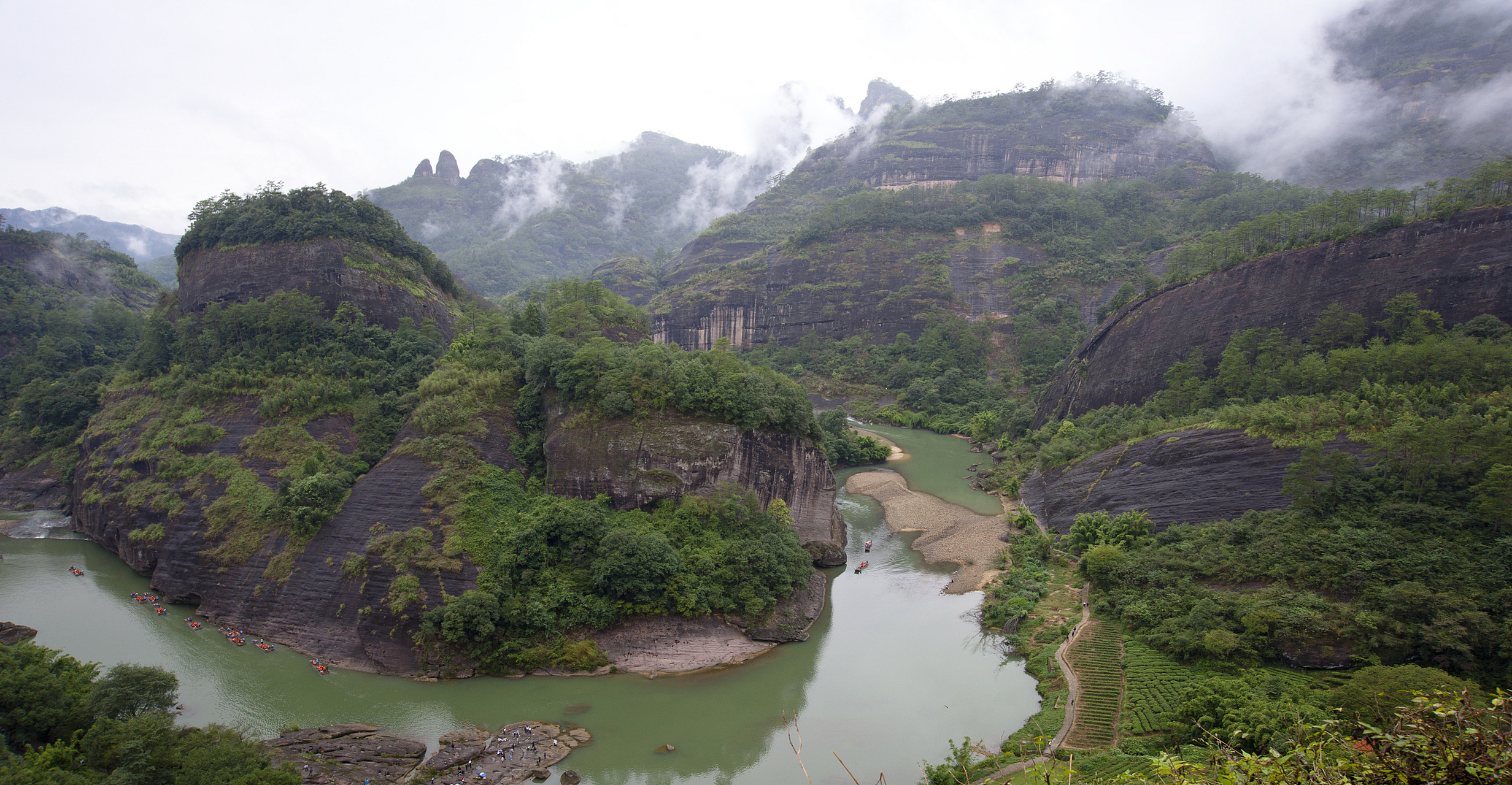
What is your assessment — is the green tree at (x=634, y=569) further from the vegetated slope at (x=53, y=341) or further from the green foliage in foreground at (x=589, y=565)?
the vegetated slope at (x=53, y=341)

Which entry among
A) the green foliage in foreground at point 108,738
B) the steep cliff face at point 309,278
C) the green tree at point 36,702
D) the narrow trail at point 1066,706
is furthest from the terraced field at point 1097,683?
the steep cliff face at point 309,278

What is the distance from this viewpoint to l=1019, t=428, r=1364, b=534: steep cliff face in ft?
88.6

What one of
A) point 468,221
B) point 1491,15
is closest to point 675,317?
point 468,221

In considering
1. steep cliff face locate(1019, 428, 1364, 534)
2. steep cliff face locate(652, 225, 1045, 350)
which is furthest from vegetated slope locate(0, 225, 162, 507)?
steep cliff face locate(652, 225, 1045, 350)

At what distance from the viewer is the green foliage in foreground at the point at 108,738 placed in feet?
46.0

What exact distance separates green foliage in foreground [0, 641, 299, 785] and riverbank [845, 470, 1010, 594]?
25158 millimetres

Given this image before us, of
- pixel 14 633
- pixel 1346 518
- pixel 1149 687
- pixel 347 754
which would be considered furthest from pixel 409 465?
pixel 1346 518

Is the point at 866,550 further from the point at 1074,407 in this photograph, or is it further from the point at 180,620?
the point at 180,620

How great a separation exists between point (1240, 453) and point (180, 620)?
138 ft

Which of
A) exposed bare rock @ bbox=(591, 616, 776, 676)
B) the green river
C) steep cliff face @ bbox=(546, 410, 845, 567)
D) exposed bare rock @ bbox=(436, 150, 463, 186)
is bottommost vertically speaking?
the green river

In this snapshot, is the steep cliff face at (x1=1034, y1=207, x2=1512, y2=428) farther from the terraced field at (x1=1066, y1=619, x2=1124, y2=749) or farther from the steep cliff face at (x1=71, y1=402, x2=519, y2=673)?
the steep cliff face at (x1=71, y1=402, x2=519, y2=673)

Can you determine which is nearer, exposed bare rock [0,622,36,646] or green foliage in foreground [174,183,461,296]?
exposed bare rock [0,622,36,646]

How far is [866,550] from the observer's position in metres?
34.8

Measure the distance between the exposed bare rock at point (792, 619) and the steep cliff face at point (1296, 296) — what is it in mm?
26858
